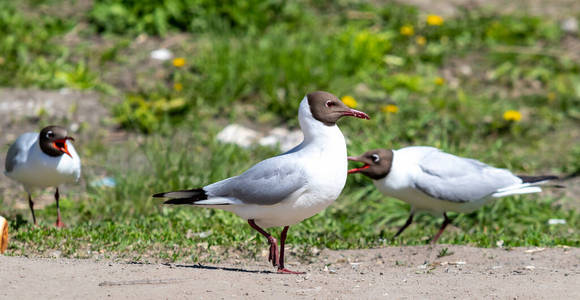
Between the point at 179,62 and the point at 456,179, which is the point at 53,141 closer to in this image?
the point at 456,179

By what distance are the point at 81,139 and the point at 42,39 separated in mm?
2069

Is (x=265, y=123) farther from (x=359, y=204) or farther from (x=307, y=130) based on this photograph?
(x=307, y=130)

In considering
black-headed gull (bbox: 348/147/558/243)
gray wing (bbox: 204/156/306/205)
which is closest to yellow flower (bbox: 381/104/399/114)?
black-headed gull (bbox: 348/147/558/243)

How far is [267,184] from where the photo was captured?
443 centimetres

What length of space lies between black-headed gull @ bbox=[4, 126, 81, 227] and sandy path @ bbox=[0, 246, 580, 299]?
4.41 feet

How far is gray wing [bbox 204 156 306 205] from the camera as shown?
4355 mm

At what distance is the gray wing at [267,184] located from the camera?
14.3 ft

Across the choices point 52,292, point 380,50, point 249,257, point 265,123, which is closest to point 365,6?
point 380,50

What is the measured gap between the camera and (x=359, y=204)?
6855 millimetres

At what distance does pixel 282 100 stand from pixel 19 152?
10.5ft

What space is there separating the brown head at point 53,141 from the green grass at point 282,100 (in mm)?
530

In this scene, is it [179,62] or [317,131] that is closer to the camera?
[317,131]

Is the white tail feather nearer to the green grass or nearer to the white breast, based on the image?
the green grass

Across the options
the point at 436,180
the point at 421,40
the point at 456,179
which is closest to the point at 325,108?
the point at 436,180
